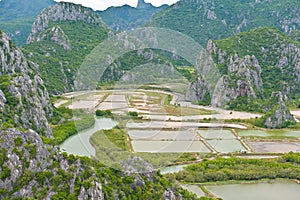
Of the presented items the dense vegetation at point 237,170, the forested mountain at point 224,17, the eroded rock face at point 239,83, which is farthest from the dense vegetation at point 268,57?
the forested mountain at point 224,17

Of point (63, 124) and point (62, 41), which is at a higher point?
point (62, 41)

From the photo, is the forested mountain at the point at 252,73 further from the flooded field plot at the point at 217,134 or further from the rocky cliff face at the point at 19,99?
the rocky cliff face at the point at 19,99

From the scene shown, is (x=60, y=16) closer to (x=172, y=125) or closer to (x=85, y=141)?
(x=172, y=125)

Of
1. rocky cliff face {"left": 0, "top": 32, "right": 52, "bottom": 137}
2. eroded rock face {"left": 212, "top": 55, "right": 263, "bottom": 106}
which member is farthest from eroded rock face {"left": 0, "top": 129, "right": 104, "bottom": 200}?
eroded rock face {"left": 212, "top": 55, "right": 263, "bottom": 106}

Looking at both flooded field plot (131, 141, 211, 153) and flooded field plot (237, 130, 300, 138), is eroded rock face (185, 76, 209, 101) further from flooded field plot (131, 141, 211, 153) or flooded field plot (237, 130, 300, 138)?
flooded field plot (131, 141, 211, 153)

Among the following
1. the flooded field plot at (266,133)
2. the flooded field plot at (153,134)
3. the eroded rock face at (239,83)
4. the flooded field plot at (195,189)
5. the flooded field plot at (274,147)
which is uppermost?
the eroded rock face at (239,83)

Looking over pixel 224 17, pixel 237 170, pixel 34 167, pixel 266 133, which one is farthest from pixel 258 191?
pixel 224 17
